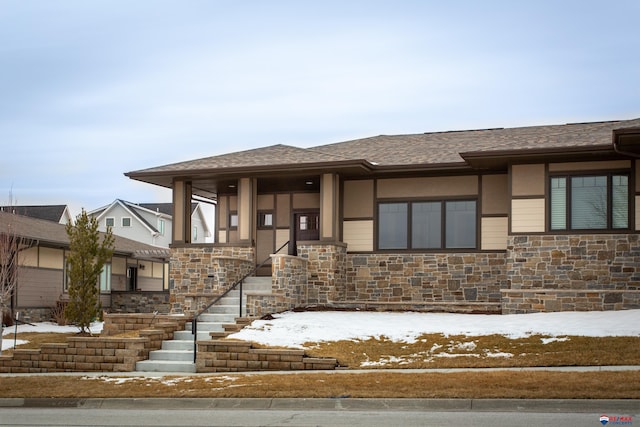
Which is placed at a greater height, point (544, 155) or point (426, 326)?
point (544, 155)

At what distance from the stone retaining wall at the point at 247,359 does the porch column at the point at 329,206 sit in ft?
23.0

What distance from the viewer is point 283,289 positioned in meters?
23.2

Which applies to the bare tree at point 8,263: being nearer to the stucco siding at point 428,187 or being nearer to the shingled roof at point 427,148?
the shingled roof at point 427,148

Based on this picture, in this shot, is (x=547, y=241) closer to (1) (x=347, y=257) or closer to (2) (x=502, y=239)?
(2) (x=502, y=239)

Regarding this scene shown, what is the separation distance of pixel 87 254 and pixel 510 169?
1521 cm

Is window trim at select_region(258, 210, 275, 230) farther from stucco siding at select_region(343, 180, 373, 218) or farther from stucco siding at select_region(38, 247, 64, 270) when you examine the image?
stucco siding at select_region(38, 247, 64, 270)

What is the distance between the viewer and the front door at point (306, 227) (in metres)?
27.5

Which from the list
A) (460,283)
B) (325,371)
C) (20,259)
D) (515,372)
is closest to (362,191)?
(460,283)

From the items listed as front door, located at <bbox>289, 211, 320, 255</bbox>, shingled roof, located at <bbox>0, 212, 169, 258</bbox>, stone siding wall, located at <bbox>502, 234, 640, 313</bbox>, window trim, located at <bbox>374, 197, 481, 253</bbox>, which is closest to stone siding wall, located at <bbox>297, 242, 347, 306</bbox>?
A: window trim, located at <bbox>374, 197, 481, 253</bbox>

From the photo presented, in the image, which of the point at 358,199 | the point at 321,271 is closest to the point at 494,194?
the point at 358,199

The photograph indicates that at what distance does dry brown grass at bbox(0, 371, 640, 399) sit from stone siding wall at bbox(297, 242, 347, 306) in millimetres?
7971

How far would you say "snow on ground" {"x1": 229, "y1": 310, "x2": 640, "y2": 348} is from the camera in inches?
750

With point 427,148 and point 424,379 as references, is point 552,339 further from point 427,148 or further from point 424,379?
point 427,148

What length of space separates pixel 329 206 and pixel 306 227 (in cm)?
257
